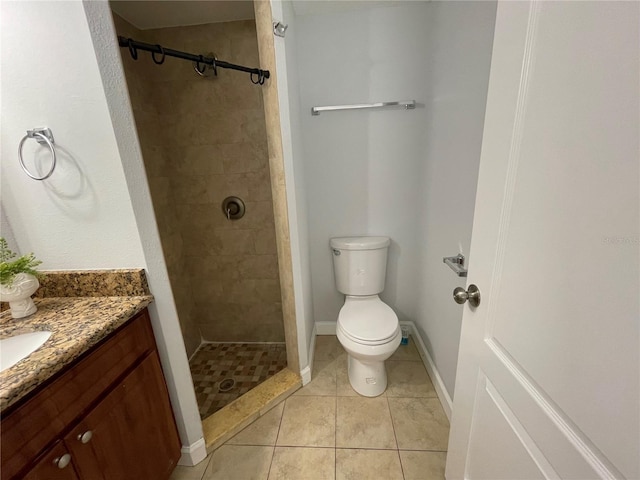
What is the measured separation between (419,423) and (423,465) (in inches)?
8.2

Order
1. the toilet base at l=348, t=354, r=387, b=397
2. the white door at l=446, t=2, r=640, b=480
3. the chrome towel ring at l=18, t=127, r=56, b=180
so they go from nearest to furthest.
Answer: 1. the white door at l=446, t=2, r=640, b=480
2. the chrome towel ring at l=18, t=127, r=56, b=180
3. the toilet base at l=348, t=354, r=387, b=397

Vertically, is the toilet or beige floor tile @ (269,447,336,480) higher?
the toilet

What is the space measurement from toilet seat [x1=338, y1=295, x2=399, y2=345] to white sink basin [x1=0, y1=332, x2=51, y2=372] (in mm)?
1245

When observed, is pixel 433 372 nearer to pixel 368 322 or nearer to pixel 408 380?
pixel 408 380

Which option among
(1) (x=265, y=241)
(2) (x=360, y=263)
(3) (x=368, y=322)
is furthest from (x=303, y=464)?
(1) (x=265, y=241)

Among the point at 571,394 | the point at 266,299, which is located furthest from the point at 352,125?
the point at 571,394

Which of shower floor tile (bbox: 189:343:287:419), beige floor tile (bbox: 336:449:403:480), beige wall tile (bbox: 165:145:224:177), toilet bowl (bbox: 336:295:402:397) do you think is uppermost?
beige wall tile (bbox: 165:145:224:177)

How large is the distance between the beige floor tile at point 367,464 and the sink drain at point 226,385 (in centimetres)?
85

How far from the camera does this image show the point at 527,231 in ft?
1.92

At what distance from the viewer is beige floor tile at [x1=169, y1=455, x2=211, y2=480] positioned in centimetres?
119

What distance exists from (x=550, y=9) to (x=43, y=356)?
1.37m

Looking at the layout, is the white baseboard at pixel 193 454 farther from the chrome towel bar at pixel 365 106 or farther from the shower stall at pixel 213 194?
the chrome towel bar at pixel 365 106

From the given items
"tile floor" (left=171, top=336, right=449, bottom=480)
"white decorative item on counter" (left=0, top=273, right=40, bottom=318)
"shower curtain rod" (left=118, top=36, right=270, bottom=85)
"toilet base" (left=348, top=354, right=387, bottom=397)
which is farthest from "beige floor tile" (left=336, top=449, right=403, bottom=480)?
"shower curtain rod" (left=118, top=36, right=270, bottom=85)

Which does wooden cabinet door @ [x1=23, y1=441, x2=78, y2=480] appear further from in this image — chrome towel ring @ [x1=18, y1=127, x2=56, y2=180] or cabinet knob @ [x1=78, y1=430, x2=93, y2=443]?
chrome towel ring @ [x1=18, y1=127, x2=56, y2=180]
